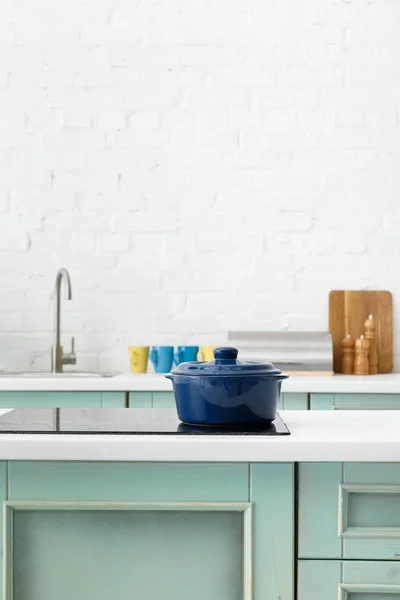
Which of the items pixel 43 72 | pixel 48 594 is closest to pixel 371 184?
pixel 43 72

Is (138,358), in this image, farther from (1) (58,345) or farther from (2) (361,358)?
(2) (361,358)

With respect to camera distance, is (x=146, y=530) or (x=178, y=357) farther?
(x=178, y=357)

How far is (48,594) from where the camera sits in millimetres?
1391

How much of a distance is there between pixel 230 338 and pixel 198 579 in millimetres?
1932

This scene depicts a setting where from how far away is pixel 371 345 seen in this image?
3426mm

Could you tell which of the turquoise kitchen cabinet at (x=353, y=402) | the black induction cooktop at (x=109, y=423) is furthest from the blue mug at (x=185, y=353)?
the black induction cooktop at (x=109, y=423)

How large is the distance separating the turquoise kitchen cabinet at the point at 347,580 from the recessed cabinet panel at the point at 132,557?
0.41 ft

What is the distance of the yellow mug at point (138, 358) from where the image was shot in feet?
10.9

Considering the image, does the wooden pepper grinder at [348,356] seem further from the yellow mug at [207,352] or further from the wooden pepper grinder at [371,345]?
the yellow mug at [207,352]

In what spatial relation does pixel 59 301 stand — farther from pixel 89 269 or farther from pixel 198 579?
pixel 198 579

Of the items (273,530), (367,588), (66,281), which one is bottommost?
(367,588)

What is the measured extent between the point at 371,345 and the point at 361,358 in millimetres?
143

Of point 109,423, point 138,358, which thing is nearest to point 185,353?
point 138,358

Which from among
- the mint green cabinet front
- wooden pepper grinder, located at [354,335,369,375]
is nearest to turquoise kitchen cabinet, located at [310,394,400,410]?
wooden pepper grinder, located at [354,335,369,375]
